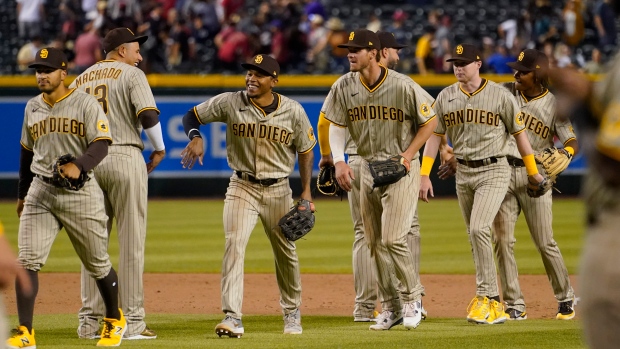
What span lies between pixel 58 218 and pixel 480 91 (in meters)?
3.34

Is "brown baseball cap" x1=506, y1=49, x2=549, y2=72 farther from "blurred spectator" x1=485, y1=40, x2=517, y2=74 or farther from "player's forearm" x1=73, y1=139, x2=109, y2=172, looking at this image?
"blurred spectator" x1=485, y1=40, x2=517, y2=74

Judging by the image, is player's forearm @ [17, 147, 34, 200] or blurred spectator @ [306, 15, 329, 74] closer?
player's forearm @ [17, 147, 34, 200]

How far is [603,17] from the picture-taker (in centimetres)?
2100

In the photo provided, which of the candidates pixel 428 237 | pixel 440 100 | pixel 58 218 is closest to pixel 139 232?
pixel 58 218

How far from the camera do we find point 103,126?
21.9 ft

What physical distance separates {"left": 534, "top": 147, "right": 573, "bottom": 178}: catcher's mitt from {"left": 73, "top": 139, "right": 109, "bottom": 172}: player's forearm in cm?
355

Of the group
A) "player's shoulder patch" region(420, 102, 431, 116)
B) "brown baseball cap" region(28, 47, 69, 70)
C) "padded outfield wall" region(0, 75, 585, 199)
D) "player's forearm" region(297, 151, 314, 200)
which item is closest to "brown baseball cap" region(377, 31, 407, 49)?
"player's shoulder patch" region(420, 102, 431, 116)

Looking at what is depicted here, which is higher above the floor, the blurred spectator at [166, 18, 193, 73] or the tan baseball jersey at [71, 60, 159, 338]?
the blurred spectator at [166, 18, 193, 73]

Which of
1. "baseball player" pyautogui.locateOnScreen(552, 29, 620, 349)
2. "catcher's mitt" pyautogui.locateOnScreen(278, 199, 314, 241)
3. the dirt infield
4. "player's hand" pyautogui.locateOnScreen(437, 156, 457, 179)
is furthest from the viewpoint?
the dirt infield

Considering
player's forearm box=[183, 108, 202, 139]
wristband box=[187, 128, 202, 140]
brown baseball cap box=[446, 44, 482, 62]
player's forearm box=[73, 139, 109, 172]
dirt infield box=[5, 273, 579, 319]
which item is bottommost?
dirt infield box=[5, 273, 579, 319]

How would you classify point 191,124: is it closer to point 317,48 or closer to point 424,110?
point 424,110

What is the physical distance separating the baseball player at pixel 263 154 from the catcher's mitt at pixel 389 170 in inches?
19.1

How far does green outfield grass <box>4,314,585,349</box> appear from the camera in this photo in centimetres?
671

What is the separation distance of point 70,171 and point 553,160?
3.90 metres
